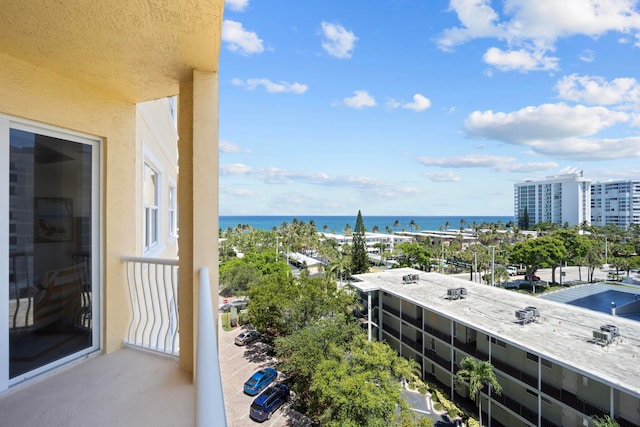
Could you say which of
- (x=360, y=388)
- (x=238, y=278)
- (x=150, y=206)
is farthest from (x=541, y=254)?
(x=150, y=206)

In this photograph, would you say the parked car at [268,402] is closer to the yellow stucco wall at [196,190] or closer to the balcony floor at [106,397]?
the balcony floor at [106,397]

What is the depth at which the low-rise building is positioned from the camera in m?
8.28

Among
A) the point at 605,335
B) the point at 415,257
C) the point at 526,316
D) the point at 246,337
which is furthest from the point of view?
the point at 415,257

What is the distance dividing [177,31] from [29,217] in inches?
66.9

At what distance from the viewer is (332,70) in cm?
2042

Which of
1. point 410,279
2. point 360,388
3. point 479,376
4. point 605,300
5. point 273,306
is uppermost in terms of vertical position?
point 410,279

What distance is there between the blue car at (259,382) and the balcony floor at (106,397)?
409 inches

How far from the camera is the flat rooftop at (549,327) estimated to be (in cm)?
799

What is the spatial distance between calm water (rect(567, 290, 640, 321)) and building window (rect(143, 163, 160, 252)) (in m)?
26.5

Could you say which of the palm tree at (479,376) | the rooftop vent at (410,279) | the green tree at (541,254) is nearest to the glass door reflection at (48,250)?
the palm tree at (479,376)

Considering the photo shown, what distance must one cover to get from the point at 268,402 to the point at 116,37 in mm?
11153

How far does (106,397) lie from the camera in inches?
78.4

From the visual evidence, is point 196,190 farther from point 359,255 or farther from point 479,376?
point 359,255

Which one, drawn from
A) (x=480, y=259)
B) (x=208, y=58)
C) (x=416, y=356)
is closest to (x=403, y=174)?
(x=480, y=259)
